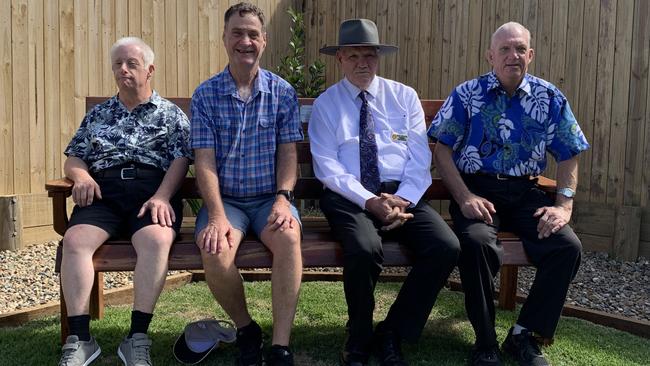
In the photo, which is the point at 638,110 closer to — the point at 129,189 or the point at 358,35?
the point at 358,35

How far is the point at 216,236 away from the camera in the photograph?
2.86 m

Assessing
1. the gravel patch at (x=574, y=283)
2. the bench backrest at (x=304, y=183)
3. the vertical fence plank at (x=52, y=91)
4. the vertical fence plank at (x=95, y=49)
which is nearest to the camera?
the bench backrest at (x=304, y=183)

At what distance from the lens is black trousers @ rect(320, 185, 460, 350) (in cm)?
288

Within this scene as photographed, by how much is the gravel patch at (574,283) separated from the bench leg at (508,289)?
1.63ft

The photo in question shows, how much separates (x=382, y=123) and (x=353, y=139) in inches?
7.5

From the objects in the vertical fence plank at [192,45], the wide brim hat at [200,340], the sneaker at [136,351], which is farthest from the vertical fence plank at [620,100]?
the sneaker at [136,351]

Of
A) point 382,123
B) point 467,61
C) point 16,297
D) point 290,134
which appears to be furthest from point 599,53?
point 16,297

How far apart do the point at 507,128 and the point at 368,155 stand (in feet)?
2.36

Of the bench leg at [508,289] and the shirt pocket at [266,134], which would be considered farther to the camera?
the bench leg at [508,289]

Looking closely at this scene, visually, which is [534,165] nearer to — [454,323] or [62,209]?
[454,323]

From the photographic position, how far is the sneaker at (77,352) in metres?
2.68

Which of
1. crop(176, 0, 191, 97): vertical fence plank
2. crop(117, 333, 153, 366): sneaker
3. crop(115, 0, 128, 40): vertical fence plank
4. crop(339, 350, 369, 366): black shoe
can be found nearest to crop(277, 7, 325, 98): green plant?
crop(176, 0, 191, 97): vertical fence plank

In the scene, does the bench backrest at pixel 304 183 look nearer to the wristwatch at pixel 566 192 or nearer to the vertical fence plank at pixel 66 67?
the wristwatch at pixel 566 192

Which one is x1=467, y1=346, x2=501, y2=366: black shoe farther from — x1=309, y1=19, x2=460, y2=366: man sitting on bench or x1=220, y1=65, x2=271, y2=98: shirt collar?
x1=220, y1=65, x2=271, y2=98: shirt collar
